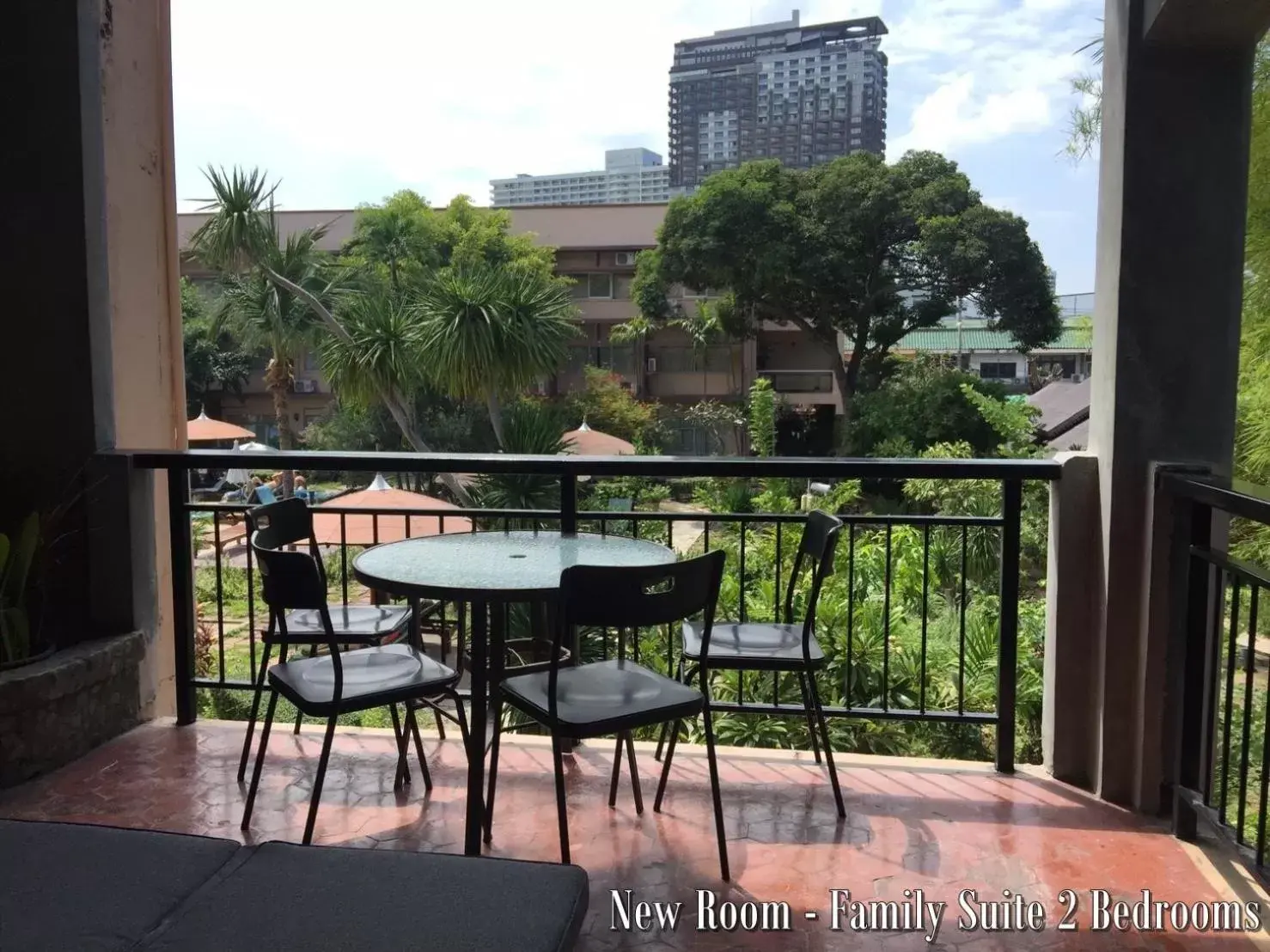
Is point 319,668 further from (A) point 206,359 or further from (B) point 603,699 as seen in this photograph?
(A) point 206,359

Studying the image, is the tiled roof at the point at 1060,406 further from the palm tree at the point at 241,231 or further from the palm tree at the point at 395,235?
the palm tree at the point at 395,235

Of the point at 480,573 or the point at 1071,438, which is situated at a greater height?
the point at 480,573

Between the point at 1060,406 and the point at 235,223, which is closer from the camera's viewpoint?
the point at 1060,406

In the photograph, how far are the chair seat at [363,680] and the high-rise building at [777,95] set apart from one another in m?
29.7

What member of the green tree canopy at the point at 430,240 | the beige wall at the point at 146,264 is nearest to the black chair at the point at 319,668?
the beige wall at the point at 146,264

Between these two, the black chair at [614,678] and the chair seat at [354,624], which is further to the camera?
the chair seat at [354,624]

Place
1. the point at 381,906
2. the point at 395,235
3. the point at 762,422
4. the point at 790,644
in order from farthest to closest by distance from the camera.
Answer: the point at 395,235, the point at 762,422, the point at 790,644, the point at 381,906

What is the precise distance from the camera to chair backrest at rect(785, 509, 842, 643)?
2.58m

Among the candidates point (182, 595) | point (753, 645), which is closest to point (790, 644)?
point (753, 645)

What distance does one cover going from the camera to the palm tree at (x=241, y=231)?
61.2 ft

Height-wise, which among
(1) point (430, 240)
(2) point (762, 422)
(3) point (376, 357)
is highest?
(1) point (430, 240)

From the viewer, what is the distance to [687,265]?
93.6 ft

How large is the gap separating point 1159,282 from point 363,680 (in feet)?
7.96

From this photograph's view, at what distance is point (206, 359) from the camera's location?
3312cm
